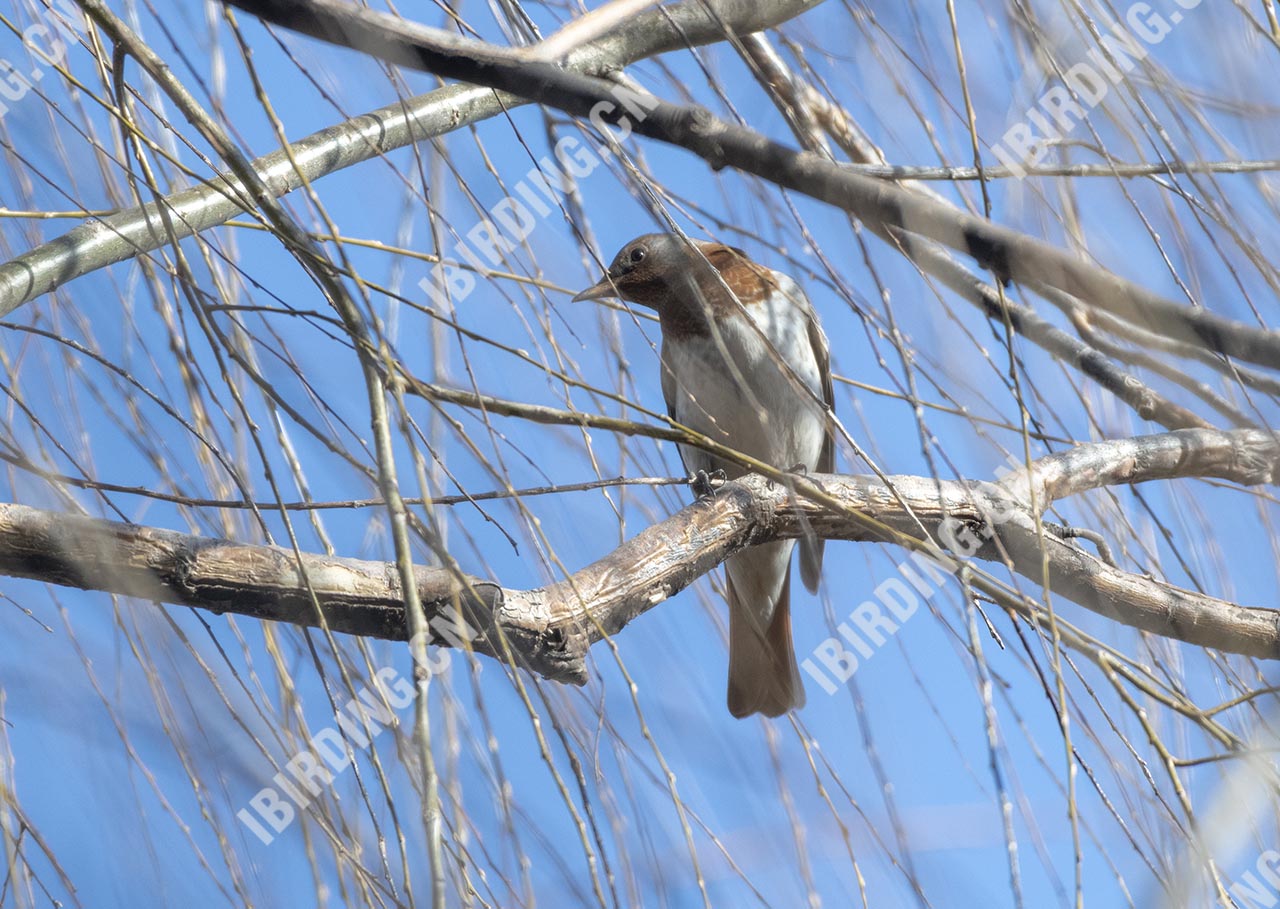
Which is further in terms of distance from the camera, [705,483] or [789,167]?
[705,483]

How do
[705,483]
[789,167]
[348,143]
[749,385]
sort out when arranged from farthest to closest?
[749,385]
[705,483]
[348,143]
[789,167]

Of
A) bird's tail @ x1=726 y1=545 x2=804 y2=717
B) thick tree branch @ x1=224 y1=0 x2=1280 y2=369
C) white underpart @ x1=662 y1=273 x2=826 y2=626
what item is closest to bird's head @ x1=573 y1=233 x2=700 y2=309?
white underpart @ x1=662 y1=273 x2=826 y2=626

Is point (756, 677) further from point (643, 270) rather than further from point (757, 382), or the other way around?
point (643, 270)

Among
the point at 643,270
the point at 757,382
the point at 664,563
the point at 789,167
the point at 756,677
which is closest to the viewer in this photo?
the point at 789,167

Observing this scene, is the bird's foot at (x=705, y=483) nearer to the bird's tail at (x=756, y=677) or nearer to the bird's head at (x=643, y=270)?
the bird's tail at (x=756, y=677)

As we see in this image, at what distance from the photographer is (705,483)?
2545 millimetres

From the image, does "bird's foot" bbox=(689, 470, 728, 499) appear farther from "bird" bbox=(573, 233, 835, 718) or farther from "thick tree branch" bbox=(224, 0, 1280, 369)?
"thick tree branch" bbox=(224, 0, 1280, 369)

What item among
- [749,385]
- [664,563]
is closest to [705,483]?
[664,563]

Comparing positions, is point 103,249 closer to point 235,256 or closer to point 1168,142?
point 235,256

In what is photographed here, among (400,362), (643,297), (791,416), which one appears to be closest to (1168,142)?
(400,362)

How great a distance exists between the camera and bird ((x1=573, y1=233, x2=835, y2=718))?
10.8ft

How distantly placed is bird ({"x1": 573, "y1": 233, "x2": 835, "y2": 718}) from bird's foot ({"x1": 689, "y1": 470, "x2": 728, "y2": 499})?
0.05ft

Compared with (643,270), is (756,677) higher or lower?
lower

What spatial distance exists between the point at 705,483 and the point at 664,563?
1.52 feet
